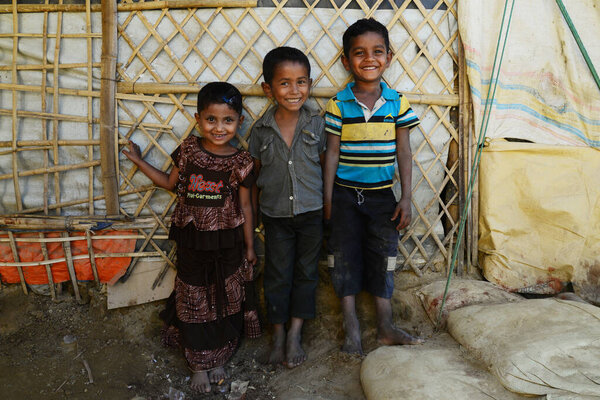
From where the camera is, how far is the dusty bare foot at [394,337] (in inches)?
72.3

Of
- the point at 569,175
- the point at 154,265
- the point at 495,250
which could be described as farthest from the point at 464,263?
the point at 154,265

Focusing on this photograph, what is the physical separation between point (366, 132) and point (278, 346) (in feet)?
3.71

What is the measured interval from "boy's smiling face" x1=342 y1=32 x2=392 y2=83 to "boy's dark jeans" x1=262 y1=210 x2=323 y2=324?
0.70 metres

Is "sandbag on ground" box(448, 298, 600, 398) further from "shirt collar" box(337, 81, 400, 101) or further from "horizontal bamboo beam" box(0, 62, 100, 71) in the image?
"horizontal bamboo beam" box(0, 62, 100, 71)

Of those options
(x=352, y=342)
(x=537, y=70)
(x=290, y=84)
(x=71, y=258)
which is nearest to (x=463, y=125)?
(x=537, y=70)

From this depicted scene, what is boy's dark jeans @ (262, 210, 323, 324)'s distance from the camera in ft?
6.32

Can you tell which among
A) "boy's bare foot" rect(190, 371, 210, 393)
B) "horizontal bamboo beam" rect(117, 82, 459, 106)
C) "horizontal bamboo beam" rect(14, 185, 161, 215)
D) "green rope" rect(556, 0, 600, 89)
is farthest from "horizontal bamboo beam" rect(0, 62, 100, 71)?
"green rope" rect(556, 0, 600, 89)

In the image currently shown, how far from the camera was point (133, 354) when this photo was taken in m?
2.02

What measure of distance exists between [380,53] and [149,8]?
121 centimetres

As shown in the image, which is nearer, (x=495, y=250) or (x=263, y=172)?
(x=263, y=172)

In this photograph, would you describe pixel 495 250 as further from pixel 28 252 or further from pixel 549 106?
pixel 28 252

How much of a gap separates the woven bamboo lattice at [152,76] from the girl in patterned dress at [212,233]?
0.27 m

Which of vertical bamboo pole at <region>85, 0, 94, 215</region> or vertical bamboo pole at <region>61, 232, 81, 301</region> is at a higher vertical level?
vertical bamboo pole at <region>85, 0, 94, 215</region>

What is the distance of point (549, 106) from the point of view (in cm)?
210
